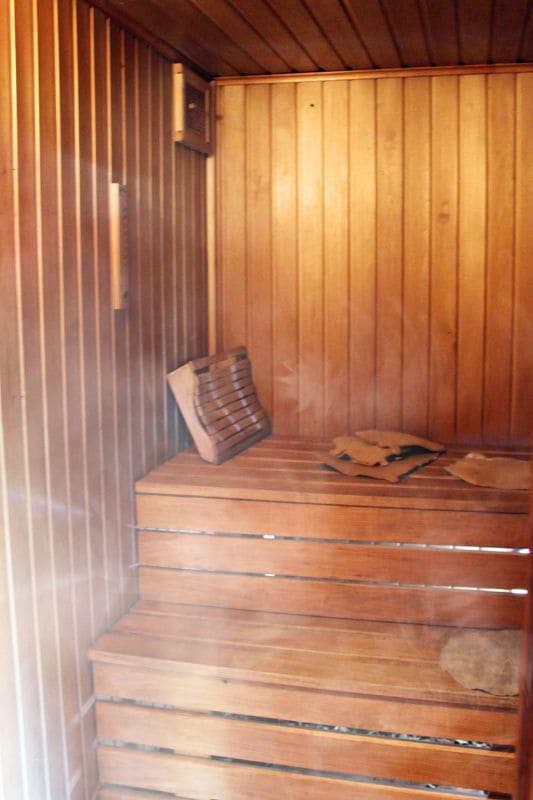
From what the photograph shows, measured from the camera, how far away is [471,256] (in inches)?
124

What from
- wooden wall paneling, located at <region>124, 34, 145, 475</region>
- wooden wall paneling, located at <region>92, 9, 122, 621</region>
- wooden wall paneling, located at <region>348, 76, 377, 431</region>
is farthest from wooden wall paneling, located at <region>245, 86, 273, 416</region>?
wooden wall paneling, located at <region>92, 9, 122, 621</region>

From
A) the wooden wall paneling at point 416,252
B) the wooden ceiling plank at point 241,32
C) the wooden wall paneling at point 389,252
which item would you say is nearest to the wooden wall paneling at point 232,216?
the wooden ceiling plank at point 241,32

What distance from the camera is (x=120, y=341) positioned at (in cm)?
249

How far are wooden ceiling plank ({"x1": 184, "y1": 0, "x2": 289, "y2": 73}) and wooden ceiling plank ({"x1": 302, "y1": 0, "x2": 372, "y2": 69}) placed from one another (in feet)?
0.72

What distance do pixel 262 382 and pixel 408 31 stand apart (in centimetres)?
139

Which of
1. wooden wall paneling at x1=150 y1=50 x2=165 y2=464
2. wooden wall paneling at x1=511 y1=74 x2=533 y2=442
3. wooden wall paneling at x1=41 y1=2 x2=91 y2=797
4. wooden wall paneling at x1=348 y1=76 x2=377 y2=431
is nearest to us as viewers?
wooden wall paneling at x1=41 y1=2 x2=91 y2=797

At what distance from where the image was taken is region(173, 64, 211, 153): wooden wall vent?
292 cm

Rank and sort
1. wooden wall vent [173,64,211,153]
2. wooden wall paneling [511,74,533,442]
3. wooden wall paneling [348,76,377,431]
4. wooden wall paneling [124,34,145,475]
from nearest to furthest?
wooden wall paneling [124,34,145,475], wooden wall vent [173,64,211,153], wooden wall paneling [511,74,533,442], wooden wall paneling [348,76,377,431]

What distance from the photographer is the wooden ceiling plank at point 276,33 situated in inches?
96.7

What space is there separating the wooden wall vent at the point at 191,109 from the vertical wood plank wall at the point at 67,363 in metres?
0.11

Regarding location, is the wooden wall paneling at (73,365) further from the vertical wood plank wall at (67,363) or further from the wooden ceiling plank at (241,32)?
the wooden ceiling plank at (241,32)

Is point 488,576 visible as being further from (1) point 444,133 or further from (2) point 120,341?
(1) point 444,133

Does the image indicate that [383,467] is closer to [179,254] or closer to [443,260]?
[443,260]

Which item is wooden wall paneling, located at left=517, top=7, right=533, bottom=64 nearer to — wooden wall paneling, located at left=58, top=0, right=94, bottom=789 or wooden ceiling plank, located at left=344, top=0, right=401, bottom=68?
wooden ceiling plank, located at left=344, top=0, right=401, bottom=68
